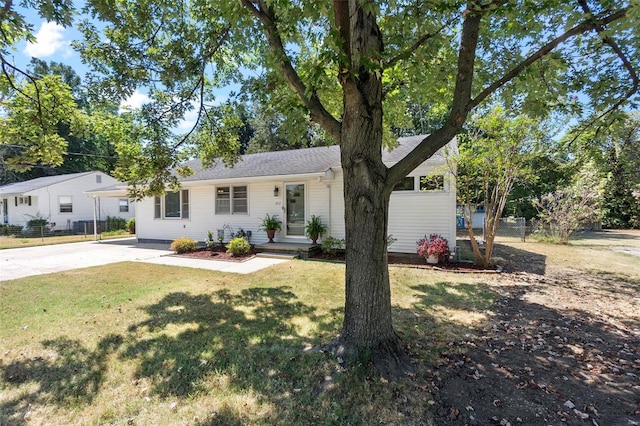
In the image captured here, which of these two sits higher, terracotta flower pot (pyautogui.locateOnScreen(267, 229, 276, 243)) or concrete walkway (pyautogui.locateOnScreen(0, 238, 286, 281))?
terracotta flower pot (pyautogui.locateOnScreen(267, 229, 276, 243))

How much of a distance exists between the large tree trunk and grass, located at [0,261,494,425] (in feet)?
1.06

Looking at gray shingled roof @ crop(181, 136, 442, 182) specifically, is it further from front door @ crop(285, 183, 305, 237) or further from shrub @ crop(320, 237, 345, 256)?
shrub @ crop(320, 237, 345, 256)

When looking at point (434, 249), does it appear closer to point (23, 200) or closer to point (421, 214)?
point (421, 214)

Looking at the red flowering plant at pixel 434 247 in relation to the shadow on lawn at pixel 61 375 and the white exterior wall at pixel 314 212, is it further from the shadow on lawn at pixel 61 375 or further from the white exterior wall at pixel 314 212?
the shadow on lawn at pixel 61 375

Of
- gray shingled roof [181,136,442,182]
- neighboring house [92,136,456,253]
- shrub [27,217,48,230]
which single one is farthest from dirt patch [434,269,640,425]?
shrub [27,217,48,230]

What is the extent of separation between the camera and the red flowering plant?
8.73 m

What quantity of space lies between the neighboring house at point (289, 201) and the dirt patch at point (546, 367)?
434cm

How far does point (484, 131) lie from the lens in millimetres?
7660

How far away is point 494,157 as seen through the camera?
781 centimetres

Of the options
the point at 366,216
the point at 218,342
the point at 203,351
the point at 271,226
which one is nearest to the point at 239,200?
the point at 271,226

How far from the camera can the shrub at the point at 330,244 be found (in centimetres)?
1003

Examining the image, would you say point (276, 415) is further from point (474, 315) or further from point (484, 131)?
point (484, 131)

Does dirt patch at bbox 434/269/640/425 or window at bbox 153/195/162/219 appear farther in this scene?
window at bbox 153/195/162/219

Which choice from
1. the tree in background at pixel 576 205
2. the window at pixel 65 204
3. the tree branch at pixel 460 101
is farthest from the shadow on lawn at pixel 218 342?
the window at pixel 65 204
